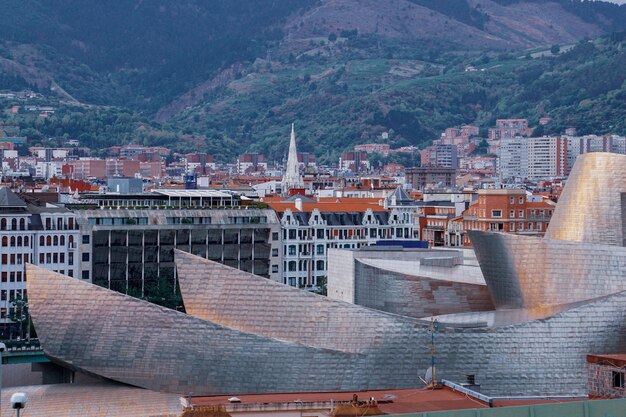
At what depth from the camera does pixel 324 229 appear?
8612cm

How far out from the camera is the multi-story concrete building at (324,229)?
8300 cm

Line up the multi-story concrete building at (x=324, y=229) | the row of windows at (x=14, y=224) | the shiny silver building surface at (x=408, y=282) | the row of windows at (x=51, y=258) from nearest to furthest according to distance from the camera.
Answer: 1. the shiny silver building surface at (x=408, y=282)
2. the row of windows at (x=14, y=224)
3. the row of windows at (x=51, y=258)
4. the multi-story concrete building at (x=324, y=229)

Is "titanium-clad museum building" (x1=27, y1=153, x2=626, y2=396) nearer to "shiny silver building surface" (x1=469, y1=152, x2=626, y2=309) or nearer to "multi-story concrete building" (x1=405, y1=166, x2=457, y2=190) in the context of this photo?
"shiny silver building surface" (x1=469, y1=152, x2=626, y2=309)

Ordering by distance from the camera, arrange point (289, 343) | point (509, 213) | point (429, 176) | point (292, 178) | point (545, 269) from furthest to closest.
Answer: point (429, 176) → point (292, 178) → point (509, 213) → point (545, 269) → point (289, 343)

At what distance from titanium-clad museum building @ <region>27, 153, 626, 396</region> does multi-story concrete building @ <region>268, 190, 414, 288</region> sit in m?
38.0

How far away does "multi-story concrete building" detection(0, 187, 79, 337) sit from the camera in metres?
69.0

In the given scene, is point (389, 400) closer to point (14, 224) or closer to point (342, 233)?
point (14, 224)

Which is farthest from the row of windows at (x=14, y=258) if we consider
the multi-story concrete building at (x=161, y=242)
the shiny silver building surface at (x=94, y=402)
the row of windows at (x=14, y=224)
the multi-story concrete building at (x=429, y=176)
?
the multi-story concrete building at (x=429, y=176)

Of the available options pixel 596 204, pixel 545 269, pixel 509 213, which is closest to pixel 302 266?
pixel 509 213

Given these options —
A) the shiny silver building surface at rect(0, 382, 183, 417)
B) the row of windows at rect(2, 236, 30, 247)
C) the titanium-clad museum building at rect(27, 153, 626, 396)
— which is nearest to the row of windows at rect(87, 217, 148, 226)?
the row of windows at rect(2, 236, 30, 247)

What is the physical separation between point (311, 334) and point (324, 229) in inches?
1797

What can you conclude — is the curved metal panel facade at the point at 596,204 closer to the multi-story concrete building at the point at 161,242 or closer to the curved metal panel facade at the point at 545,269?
the curved metal panel facade at the point at 545,269

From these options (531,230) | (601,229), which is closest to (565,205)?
(601,229)

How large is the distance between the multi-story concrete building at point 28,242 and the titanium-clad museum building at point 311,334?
29435mm
